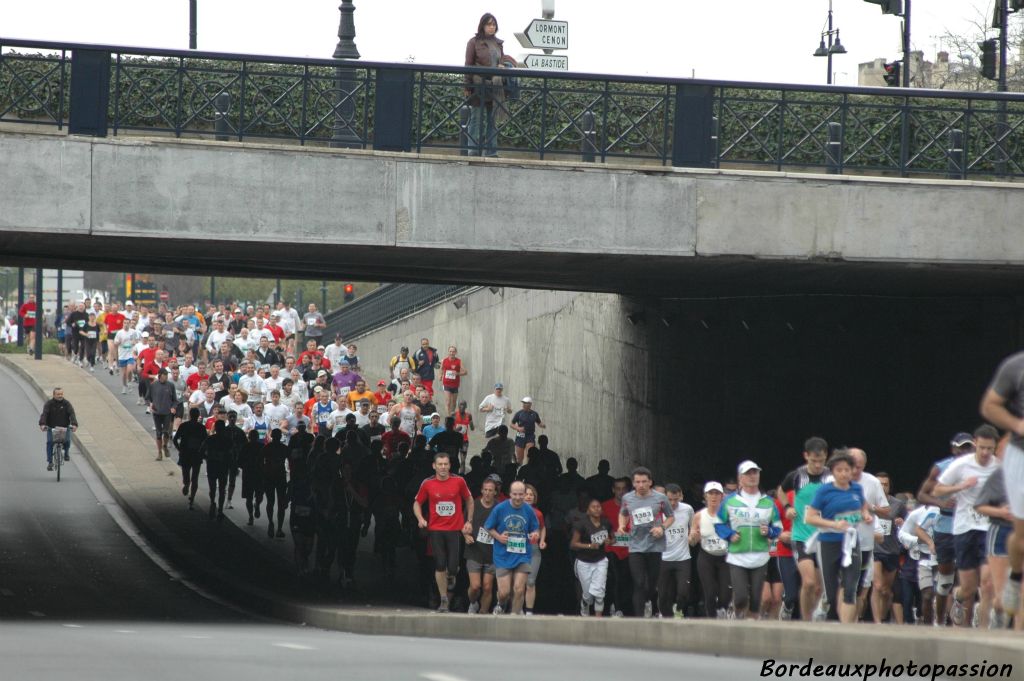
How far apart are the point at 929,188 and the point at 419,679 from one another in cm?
1005

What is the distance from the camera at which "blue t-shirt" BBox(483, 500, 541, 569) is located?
15.5 m

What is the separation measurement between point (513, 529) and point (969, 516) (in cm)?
519

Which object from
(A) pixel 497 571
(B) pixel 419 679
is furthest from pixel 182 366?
(B) pixel 419 679

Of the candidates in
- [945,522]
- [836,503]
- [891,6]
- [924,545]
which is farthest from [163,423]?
[836,503]

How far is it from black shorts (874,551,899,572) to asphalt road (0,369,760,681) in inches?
133

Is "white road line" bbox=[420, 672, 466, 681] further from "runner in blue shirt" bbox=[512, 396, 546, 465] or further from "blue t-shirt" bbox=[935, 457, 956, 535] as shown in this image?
"runner in blue shirt" bbox=[512, 396, 546, 465]

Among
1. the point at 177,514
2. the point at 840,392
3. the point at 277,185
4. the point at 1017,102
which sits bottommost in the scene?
the point at 177,514

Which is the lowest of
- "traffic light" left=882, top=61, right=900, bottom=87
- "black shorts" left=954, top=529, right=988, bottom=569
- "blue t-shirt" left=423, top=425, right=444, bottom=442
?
"black shorts" left=954, top=529, right=988, bottom=569

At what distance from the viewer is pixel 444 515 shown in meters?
15.9

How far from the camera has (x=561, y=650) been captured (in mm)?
11156

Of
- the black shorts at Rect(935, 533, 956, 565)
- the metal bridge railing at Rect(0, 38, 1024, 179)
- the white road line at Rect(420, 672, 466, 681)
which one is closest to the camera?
the white road line at Rect(420, 672, 466, 681)

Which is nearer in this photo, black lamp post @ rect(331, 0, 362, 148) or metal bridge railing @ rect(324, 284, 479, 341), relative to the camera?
black lamp post @ rect(331, 0, 362, 148)

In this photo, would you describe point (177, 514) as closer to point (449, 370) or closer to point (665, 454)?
point (665, 454)

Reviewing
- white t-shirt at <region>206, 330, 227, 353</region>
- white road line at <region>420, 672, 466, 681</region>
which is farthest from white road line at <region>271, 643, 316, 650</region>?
white t-shirt at <region>206, 330, 227, 353</region>
